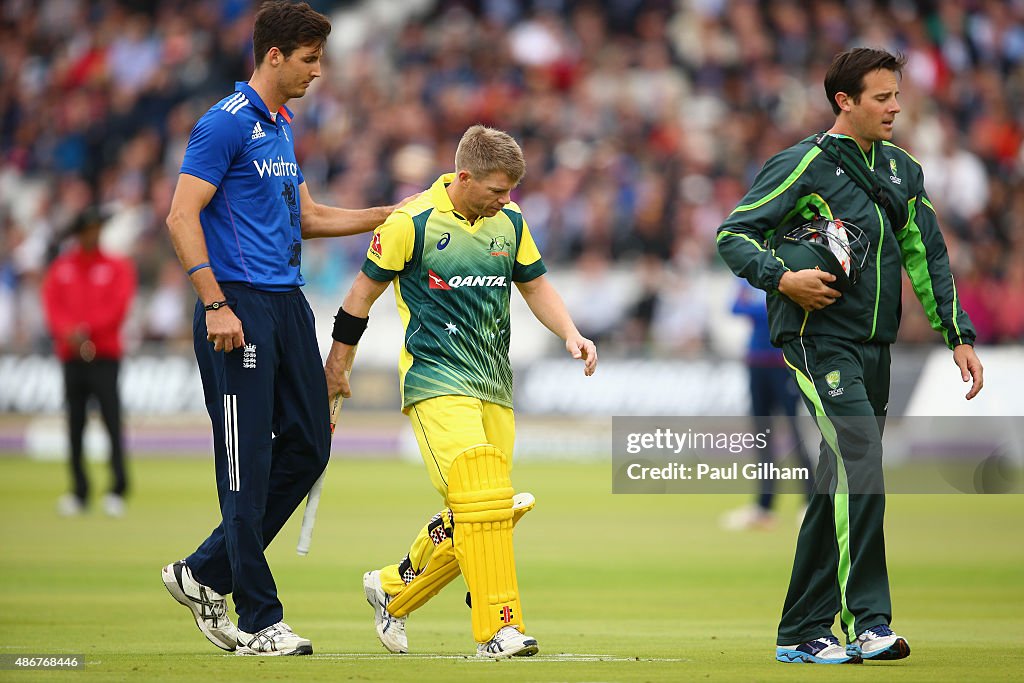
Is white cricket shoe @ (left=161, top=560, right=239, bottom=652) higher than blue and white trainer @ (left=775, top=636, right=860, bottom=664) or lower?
higher

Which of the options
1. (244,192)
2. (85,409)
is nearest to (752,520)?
(85,409)

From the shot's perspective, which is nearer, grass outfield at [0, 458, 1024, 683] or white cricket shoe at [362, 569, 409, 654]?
grass outfield at [0, 458, 1024, 683]

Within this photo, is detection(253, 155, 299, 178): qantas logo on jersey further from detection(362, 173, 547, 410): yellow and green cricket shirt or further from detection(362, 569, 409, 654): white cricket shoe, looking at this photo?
detection(362, 569, 409, 654): white cricket shoe

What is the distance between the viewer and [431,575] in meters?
7.93

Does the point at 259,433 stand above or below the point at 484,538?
above

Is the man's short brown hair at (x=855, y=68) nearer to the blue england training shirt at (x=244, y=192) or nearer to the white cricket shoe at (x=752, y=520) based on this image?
the blue england training shirt at (x=244, y=192)

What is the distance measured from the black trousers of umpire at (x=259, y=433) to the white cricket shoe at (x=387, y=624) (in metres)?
0.62

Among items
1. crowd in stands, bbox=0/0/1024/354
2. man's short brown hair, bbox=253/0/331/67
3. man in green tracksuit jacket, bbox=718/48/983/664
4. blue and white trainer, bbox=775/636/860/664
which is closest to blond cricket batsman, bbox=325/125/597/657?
man's short brown hair, bbox=253/0/331/67

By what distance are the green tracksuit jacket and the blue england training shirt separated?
2234mm

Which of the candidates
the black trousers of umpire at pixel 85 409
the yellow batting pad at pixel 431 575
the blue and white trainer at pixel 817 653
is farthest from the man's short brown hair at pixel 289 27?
the black trousers of umpire at pixel 85 409

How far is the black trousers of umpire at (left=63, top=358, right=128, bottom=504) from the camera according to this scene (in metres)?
16.7

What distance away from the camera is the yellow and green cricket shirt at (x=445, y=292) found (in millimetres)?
7773

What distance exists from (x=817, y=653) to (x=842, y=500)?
74 cm

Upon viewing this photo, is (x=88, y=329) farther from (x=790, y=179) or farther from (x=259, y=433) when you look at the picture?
(x=790, y=179)
